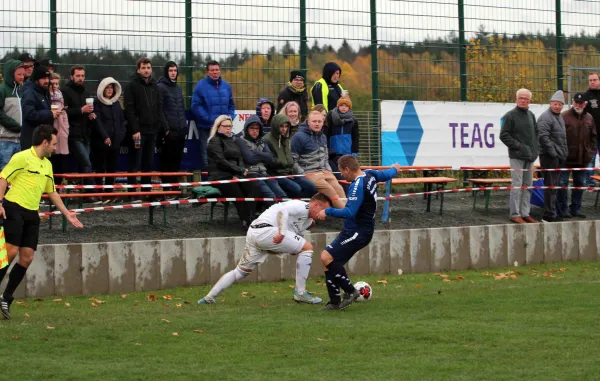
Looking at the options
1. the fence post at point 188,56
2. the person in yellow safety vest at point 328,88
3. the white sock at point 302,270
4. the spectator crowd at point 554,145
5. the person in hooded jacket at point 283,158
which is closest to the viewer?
the white sock at point 302,270

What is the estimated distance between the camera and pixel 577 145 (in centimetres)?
2077

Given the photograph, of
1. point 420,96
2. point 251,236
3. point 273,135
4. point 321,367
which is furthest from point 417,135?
point 321,367

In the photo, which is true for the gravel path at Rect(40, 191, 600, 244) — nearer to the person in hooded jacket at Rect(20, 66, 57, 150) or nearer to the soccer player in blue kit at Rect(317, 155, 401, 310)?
the person in hooded jacket at Rect(20, 66, 57, 150)

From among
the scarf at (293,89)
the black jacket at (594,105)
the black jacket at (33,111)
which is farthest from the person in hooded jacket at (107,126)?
the black jacket at (594,105)

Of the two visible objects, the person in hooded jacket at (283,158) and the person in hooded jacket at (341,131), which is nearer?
the person in hooded jacket at (283,158)

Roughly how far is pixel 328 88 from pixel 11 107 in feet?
18.2

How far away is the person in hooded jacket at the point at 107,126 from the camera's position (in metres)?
17.1

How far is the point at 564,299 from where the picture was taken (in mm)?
12992

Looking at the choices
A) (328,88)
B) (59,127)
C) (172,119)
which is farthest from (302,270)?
(328,88)

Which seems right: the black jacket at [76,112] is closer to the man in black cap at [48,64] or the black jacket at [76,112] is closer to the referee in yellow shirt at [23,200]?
the man in black cap at [48,64]

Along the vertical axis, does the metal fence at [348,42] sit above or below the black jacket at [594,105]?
above

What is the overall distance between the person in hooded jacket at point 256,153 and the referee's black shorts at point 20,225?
5.27m

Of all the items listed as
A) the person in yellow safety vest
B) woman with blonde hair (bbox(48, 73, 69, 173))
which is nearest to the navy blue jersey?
woman with blonde hair (bbox(48, 73, 69, 173))

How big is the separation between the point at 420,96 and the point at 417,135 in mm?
811
